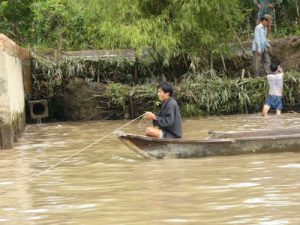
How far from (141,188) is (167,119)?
2628mm

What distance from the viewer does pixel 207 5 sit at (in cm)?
1756

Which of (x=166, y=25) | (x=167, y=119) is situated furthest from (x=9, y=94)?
(x=166, y=25)

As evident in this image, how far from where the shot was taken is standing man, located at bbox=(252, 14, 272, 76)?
17406 mm

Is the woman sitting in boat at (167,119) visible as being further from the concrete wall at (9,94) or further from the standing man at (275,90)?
the standing man at (275,90)

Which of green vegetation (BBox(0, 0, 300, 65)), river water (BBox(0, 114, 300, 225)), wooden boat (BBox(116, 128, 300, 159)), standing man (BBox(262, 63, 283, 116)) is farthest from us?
green vegetation (BBox(0, 0, 300, 65))

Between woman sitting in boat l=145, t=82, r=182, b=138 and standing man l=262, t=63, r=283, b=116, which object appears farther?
standing man l=262, t=63, r=283, b=116

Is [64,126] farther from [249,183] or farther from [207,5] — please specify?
[249,183]

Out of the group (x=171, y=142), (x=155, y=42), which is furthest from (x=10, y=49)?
(x=171, y=142)

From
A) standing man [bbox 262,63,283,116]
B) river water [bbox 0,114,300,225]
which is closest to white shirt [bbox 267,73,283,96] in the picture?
standing man [bbox 262,63,283,116]

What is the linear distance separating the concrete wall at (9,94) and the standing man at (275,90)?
582 centimetres

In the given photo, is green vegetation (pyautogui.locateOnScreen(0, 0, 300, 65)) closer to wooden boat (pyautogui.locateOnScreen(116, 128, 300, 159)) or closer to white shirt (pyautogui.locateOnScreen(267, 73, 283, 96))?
white shirt (pyautogui.locateOnScreen(267, 73, 283, 96))

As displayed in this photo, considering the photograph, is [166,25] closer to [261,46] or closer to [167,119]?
[261,46]

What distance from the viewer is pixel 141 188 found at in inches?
280

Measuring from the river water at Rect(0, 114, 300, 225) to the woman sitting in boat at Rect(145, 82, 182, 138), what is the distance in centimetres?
49
